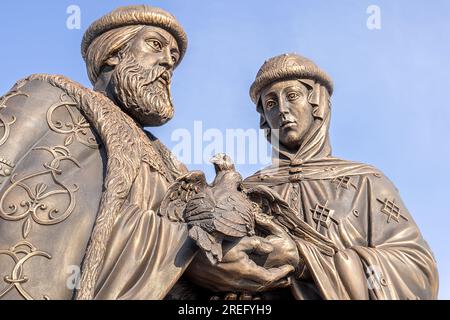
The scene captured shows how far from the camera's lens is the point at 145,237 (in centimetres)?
577

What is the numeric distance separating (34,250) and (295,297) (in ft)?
5.73

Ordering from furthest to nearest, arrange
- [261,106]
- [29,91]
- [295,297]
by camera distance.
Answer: [261,106] → [29,91] → [295,297]

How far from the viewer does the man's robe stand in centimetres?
556

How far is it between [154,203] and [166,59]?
A: 1347 millimetres

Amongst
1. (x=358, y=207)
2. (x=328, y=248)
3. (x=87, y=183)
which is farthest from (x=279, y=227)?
(x=87, y=183)

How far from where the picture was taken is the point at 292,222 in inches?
242

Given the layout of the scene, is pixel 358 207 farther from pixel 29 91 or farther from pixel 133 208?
pixel 29 91

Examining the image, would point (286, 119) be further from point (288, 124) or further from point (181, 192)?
point (181, 192)

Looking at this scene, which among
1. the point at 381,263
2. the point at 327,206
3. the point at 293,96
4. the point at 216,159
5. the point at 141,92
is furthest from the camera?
the point at 293,96

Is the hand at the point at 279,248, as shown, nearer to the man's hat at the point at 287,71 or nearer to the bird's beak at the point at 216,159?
the bird's beak at the point at 216,159

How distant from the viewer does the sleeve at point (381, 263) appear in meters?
5.95

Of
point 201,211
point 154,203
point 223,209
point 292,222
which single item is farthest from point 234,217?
point 154,203

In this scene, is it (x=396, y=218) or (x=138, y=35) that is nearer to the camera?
(x=396, y=218)
